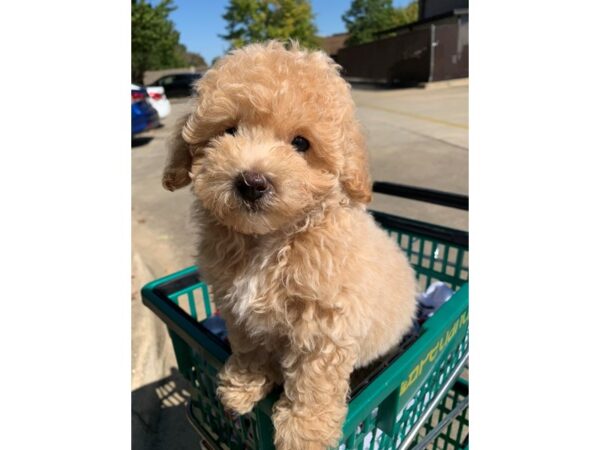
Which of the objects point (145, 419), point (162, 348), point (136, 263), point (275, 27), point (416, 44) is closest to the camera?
point (145, 419)

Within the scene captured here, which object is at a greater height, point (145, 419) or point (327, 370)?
point (327, 370)

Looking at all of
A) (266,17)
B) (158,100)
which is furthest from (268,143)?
(266,17)

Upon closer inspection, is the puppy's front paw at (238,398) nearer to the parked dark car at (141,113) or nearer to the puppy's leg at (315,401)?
the puppy's leg at (315,401)

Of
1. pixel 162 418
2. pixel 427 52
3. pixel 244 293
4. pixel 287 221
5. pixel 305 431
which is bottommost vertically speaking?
pixel 162 418

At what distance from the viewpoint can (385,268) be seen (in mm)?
1705

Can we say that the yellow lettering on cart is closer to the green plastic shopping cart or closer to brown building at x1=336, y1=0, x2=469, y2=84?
the green plastic shopping cart

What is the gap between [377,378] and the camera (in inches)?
52.8

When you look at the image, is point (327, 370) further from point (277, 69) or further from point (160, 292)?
point (277, 69)

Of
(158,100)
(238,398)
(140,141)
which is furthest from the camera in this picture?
(158,100)

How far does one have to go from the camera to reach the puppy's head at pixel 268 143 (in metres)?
1.32

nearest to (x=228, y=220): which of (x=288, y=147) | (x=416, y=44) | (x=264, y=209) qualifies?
(x=264, y=209)

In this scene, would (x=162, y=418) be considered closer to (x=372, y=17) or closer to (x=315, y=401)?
(x=315, y=401)

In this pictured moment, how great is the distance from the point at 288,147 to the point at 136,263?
325cm

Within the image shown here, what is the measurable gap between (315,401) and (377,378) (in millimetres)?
266
